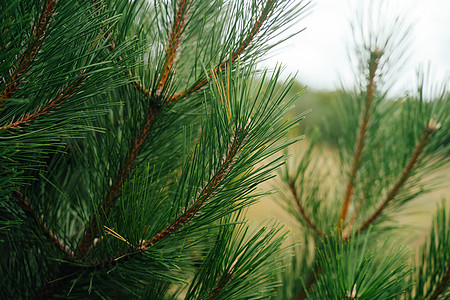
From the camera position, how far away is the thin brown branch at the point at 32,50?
0.26m

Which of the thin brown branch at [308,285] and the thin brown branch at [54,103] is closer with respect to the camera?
the thin brown branch at [54,103]

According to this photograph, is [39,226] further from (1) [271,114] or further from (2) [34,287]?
(1) [271,114]

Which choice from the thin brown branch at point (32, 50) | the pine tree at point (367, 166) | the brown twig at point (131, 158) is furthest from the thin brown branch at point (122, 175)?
the pine tree at point (367, 166)

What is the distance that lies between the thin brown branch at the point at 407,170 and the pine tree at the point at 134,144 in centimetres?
27

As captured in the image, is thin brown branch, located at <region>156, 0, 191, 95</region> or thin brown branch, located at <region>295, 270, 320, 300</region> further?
thin brown branch, located at <region>295, 270, 320, 300</region>

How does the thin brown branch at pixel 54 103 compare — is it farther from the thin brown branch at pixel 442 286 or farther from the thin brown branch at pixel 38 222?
the thin brown branch at pixel 442 286

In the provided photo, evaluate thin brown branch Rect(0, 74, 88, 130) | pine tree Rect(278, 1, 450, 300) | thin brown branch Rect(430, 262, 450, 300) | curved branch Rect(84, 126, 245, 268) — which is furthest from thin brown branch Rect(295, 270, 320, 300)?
thin brown branch Rect(0, 74, 88, 130)

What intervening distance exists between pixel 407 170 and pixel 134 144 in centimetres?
41

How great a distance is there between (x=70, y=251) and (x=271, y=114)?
271 millimetres

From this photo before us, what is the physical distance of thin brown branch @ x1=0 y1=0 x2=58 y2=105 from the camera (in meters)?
0.26

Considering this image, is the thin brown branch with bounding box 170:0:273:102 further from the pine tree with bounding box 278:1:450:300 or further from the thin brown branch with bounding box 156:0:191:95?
the pine tree with bounding box 278:1:450:300

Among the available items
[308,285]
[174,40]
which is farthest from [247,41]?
[308,285]

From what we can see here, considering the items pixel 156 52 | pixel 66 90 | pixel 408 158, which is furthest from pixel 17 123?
pixel 408 158

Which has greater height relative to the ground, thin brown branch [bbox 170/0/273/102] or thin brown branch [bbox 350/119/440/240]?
thin brown branch [bbox 170/0/273/102]
